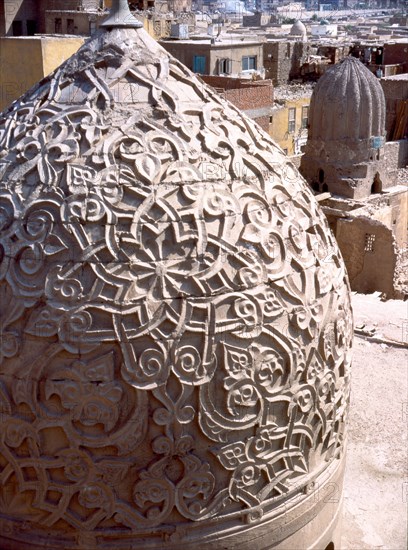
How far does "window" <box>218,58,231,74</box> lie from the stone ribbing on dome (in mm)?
7674

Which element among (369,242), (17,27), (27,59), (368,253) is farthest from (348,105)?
(17,27)

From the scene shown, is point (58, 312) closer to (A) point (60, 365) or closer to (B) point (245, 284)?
(A) point (60, 365)

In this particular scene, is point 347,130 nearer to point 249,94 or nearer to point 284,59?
point 249,94

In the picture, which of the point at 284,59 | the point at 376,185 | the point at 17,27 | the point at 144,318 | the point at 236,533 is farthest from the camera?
the point at 284,59

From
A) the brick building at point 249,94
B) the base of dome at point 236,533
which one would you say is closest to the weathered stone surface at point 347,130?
the brick building at point 249,94

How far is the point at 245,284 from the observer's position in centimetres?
419

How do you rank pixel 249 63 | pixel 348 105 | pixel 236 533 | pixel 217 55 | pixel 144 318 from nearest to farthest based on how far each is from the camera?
pixel 144 318 → pixel 236 533 → pixel 348 105 → pixel 217 55 → pixel 249 63

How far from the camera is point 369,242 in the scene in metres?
18.8

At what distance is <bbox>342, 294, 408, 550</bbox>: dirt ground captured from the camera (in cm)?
575

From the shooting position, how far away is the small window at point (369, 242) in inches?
736

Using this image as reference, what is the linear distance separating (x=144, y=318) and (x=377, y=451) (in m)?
3.89

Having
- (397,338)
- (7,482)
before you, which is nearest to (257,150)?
(7,482)

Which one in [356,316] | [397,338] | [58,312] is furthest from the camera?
[356,316]

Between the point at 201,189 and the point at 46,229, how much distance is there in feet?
2.92
